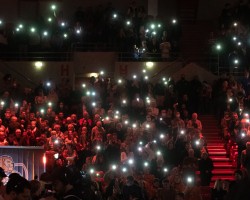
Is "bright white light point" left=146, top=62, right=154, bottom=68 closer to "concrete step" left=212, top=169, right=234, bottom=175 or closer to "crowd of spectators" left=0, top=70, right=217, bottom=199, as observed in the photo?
"crowd of spectators" left=0, top=70, right=217, bottom=199

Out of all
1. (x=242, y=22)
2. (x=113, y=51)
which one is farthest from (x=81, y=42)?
(x=242, y=22)

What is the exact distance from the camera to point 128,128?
63.7 ft

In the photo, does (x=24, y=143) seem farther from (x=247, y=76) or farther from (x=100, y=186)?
(x=247, y=76)

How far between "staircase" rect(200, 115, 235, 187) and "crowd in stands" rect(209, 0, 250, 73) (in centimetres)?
275

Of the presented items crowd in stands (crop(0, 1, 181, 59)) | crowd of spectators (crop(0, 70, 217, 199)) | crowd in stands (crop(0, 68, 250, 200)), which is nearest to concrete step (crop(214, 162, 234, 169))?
crowd in stands (crop(0, 68, 250, 200))

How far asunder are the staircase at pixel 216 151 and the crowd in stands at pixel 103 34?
3946 millimetres

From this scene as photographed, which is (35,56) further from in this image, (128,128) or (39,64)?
(128,128)

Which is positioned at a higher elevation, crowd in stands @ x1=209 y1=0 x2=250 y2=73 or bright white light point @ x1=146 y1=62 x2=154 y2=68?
crowd in stands @ x1=209 y1=0 x2=250 y2=73

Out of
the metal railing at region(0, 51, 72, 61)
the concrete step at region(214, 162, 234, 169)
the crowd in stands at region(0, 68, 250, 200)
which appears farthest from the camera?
the metal railing at region(0, 51, 72, 61)

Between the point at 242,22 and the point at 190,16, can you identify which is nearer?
the point at 242,22

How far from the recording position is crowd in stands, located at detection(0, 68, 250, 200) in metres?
16.4

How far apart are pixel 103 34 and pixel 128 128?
23.0 ft

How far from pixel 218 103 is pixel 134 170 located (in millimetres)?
5554

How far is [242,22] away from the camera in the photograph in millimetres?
25172
